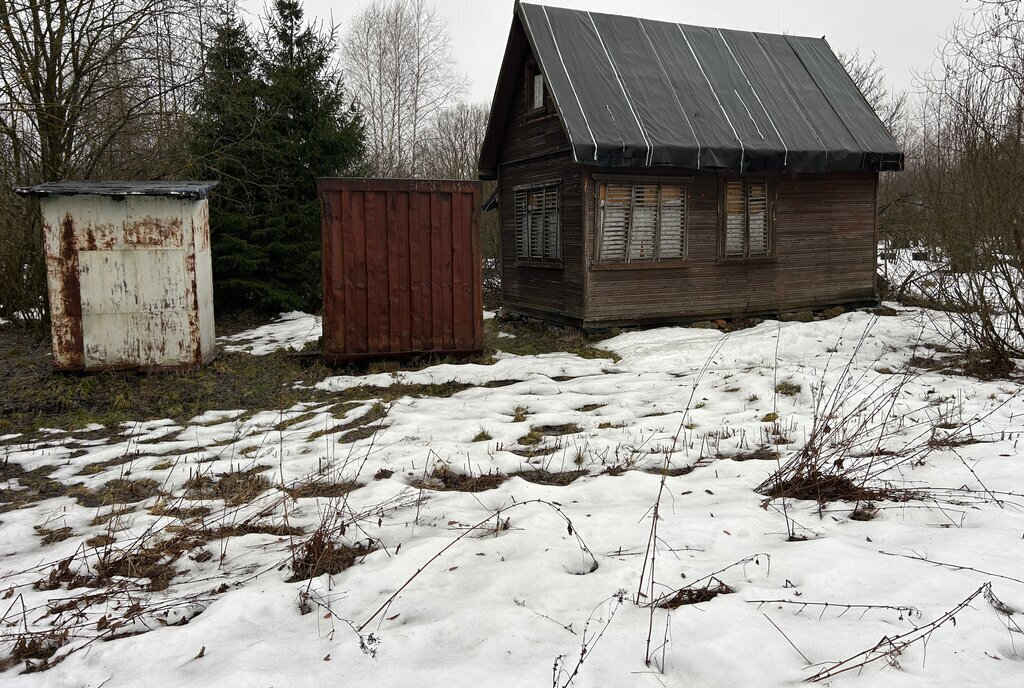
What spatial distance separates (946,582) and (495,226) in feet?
58.6

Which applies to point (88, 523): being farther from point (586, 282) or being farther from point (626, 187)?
point (626, 187)

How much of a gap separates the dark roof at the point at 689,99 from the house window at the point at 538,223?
162 centimetres

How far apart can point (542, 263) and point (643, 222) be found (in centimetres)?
203

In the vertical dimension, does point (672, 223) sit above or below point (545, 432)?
above

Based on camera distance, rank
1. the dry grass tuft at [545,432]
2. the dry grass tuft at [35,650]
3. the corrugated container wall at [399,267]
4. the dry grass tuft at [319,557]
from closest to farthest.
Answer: the dry grass tuft at [35,650] → the dry grass tuft at [319,557] → the dry grass tuft at [545,432] → the corrugated container wall at [399,267]

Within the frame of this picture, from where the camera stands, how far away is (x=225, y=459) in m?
5.28

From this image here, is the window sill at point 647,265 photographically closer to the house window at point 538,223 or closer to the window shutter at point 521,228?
the house window at point 538,223

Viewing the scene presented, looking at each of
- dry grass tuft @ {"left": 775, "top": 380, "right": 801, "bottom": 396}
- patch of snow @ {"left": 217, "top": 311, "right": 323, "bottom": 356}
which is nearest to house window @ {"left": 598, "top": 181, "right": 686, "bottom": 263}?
dry grass tuft @ {"left": 775, "top": 380, "right": 801, "bottom": 396}

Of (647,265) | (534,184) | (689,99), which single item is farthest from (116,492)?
(689,99)

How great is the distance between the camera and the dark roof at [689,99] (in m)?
10.9

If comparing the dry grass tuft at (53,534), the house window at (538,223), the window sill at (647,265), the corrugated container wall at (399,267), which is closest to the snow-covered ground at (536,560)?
the dry grass tuft at (53,534)

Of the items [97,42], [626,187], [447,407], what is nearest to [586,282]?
[626,187]

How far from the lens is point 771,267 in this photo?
41.6 feet

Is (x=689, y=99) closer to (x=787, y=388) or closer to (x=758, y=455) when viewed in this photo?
(x=787, y=388)
